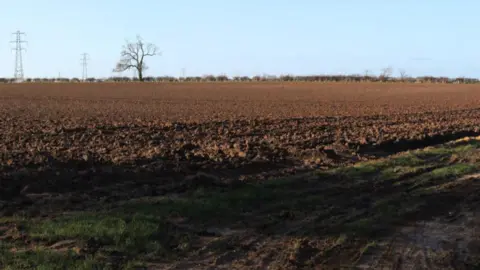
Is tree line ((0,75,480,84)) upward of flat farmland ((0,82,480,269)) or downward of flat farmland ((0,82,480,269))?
upward

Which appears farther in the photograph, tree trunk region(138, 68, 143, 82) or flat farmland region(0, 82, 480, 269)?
tree trunk region(138, 68, 143, 82)

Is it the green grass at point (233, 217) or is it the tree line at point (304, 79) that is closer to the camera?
the green grass at point (233, 217)

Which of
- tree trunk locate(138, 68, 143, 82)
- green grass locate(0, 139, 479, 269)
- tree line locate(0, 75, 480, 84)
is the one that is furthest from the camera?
tree trunk locate(138, 68, 143, 82)

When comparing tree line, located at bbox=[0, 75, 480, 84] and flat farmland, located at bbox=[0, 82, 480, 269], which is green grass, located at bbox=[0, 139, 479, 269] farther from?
tree line, located at bbox=[0, 75, 480, 84]

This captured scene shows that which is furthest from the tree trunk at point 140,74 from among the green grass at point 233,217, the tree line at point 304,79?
the green grass at point 233,217

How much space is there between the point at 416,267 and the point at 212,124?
62.0ft

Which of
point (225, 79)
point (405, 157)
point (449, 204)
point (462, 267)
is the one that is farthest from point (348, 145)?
point (225, 79)

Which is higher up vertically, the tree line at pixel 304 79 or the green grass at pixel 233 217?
the tree line at pixel 304 79

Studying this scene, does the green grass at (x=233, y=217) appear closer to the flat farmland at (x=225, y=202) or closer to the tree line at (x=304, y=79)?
the flat farmland at (x=225, y=202)

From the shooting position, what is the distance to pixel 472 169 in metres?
12.2

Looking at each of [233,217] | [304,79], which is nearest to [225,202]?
[233,217]

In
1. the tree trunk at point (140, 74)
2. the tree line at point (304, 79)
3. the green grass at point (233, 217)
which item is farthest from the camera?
the tree trunk at point (140, 74)

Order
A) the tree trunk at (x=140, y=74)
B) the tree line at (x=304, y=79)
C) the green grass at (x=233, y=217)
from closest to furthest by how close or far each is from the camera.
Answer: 1. the green grass at (x=233, y=217)
2. the tree line at (x=304, y=79)
3. the tree trunk at (x=140, y=74)

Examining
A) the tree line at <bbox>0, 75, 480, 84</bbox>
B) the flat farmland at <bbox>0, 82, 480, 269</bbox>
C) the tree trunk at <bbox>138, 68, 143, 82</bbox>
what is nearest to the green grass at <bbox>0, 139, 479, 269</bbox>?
the flat farmland at <bbox>0, 82, 480, 269</bbox>
